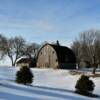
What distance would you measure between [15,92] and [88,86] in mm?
7183

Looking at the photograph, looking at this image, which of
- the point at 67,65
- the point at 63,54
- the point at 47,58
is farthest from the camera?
the point at 47,58

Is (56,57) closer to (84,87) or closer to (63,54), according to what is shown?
(63,54)

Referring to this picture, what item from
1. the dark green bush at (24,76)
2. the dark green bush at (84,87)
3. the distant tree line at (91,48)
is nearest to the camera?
the dark green bush at (84,87)

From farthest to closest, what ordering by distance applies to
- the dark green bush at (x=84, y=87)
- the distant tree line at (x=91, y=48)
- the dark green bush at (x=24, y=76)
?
1. the distant tree line at (x=91, y=48)
2. the dark green bush at (x=24, y=76)
3. the dark green bush at (x=84, y=87)

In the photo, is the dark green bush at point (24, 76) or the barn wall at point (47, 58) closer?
the dark green bush at point (24, 76)

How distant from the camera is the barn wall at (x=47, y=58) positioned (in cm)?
8512

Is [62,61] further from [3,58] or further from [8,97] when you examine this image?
[8,97]

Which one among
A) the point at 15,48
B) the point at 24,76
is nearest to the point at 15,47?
the point at 15,48

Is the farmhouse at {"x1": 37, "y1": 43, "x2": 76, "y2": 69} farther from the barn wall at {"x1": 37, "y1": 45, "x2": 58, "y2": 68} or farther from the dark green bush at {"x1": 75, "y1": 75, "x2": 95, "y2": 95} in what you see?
the dark green bush at {"x1": 75, "y1": 75, "x2": 95, "y2": 95}

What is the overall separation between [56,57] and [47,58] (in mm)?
Result: 4166

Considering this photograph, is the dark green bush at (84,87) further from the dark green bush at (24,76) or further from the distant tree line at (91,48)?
the distant tree line at (91,48)

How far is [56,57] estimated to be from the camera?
84188 millimetres

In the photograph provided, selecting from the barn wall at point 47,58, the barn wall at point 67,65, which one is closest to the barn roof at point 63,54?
the barn wall at point 67,65

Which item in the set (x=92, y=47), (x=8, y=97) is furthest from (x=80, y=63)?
(x=8, y=97)
